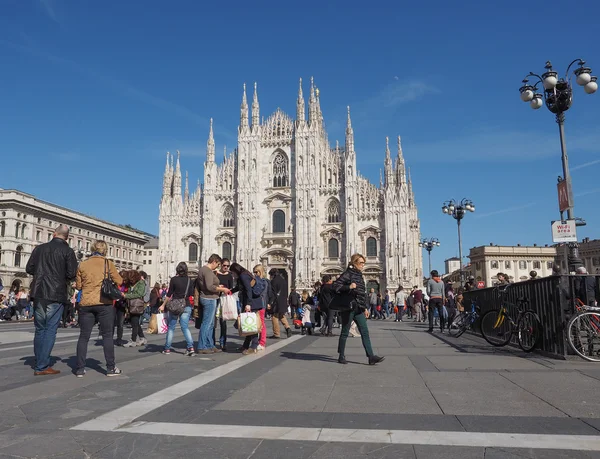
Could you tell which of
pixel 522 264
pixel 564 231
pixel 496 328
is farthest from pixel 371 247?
pixel 522 264

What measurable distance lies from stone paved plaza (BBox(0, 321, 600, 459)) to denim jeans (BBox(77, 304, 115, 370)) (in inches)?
10.2

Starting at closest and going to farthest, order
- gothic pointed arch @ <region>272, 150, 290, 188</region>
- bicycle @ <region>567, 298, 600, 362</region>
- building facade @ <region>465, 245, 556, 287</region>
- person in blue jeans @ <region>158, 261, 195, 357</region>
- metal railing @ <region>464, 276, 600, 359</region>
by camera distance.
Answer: bicycle @ <region>567, 298, 600, 362</region>
metal railing @ <region>464, 276, 600, 359</region>
person in blue jeans @ <region>158, 261, 195, 357</region>
gothic pointed arch @ <region>272, 150, 290, 188</region>
building facade @ <region>465, 245, 556, 287</region>

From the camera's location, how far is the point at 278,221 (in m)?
46.2

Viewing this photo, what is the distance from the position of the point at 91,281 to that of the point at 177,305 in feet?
8.57

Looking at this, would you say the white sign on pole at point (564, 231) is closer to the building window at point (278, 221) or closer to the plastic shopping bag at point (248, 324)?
the plastic shopping bag at point (248, 324)

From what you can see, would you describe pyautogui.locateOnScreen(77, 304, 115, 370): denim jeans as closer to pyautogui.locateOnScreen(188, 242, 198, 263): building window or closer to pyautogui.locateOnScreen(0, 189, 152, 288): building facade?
pyautogui.locateOnScreen(0, 189, 152, 288): building facade

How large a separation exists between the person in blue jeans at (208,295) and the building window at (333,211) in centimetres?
3652

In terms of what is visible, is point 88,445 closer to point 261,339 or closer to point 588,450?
point 588,450

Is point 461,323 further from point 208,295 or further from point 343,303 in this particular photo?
point 208,295

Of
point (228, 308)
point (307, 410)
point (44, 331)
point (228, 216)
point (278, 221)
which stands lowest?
point (307, 410)

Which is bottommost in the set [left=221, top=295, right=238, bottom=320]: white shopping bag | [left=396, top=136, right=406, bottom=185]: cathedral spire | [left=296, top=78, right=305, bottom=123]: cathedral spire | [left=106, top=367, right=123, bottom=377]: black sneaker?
[left=106, top=367, right=123, bottom=377]: black sneaker

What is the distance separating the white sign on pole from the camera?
9.48m

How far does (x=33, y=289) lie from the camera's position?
6324 millimetres

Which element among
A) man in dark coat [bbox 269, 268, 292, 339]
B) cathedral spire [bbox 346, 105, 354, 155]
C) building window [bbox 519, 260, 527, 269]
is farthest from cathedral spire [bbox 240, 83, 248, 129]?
building window [bbox 519, 260, 527, 269]
